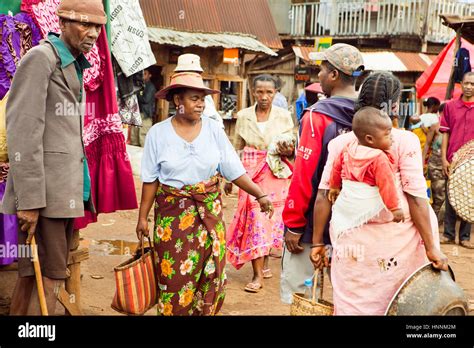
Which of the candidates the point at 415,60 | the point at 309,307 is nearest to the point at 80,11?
the point at 309,307

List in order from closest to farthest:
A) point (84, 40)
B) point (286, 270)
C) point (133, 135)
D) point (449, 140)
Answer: point (84, 40), point (286, 270), point (449, 140), point (133, 135)

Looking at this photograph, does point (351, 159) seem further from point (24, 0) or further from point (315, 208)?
point (24, 0)

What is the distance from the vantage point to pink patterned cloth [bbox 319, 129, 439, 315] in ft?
10.7

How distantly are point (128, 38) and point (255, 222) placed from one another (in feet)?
7.53

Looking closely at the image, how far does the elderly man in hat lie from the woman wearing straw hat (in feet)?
2.14

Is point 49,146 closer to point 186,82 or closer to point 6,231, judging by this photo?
point 6,231

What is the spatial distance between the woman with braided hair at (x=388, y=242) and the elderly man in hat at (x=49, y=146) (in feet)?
4.83

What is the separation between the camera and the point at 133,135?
14.5m

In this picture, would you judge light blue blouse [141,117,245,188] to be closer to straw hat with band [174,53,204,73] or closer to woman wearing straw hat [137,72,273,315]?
woman wearing straw hat [137,72,273,315]

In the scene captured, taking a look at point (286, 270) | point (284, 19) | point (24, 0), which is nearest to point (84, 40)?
point (24, 0)

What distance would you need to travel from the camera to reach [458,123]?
26.8ft

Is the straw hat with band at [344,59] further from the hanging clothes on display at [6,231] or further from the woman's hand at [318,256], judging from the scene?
the hanging clothes on display at [6,231]

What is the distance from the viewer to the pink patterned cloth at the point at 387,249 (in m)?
3.25
